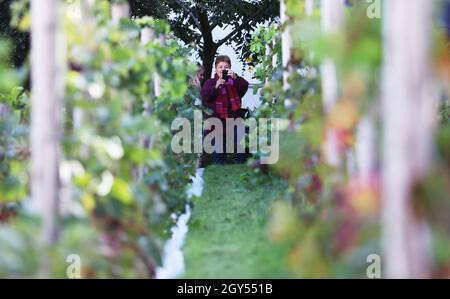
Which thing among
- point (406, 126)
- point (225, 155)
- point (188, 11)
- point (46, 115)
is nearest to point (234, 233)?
point (46, 115)

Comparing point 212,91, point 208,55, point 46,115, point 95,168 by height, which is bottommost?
point 95,168

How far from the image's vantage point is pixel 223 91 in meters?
13.5

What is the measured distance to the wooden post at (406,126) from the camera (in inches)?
143

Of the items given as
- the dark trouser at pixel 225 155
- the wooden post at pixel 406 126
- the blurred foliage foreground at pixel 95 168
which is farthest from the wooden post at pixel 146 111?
→ the dark trouser at pixel 225 155

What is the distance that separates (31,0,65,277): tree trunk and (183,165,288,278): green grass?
143 cm

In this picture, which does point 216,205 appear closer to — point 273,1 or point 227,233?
point 227,233

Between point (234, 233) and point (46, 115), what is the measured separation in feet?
10.8

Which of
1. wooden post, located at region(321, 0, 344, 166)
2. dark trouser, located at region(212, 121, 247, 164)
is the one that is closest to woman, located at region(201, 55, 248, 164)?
dark trouser, located at region(212, 121, 247, 164)

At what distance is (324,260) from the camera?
14.7 feet

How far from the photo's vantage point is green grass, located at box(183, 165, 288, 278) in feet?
19.6

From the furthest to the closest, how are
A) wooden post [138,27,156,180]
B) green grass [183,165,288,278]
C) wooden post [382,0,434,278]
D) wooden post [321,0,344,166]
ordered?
1. wooden post [138,27,156,180]
2. green grass [183,165,288,278]
3. wooden post [321,0,344,166]
4. wooden post [382,0,434,278]

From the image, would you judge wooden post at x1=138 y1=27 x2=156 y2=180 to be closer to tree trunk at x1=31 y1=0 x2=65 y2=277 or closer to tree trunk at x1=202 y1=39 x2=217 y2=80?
tree trunk at x1=31 y1=0 x2=65 y2=277

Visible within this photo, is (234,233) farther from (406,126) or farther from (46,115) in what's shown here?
(406,126)
